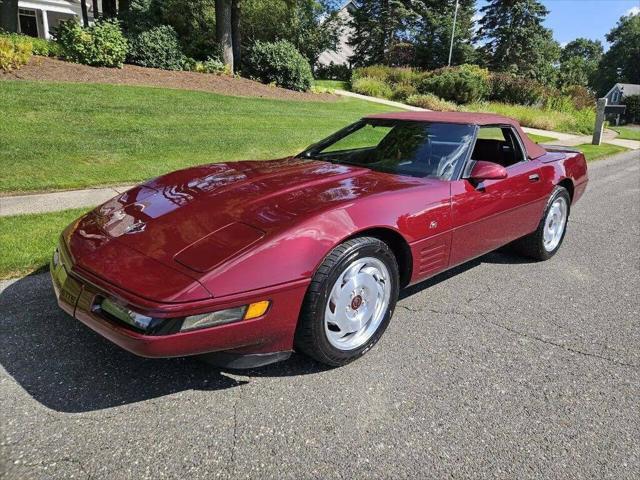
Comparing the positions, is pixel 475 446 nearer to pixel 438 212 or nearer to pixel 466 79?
pixel 438 212

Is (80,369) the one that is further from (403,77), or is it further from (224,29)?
(403,77)

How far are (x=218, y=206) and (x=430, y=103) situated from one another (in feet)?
58.0

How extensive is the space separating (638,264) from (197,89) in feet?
35.6

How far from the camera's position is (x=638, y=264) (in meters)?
4.44

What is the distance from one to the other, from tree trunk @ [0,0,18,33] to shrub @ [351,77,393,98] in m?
13.2

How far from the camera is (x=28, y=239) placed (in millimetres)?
4094

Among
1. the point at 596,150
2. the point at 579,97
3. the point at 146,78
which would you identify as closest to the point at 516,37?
the point at 579,97

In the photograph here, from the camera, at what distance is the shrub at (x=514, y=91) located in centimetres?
2170

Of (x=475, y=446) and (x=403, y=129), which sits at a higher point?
(x=403, y=129)

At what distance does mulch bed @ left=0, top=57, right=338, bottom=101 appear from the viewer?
10.5 m

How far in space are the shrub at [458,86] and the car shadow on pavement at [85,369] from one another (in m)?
20.1

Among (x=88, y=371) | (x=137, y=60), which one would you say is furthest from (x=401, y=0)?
(x=88, y=371)

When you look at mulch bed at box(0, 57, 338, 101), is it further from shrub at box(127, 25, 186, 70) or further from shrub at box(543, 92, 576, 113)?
shrub at box(543, 92, 576, 113)

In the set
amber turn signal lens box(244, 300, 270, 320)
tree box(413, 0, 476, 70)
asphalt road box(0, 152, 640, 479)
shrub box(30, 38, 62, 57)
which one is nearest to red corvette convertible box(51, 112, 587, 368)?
amber turn signal lens box(244, 300, 270, 320)
